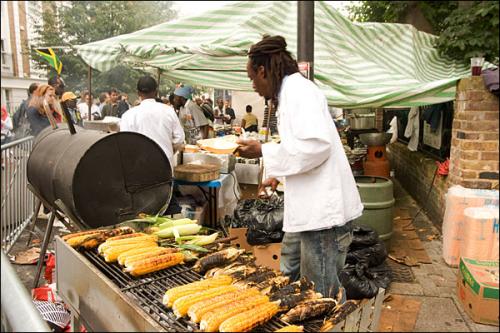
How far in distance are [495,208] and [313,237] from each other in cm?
171

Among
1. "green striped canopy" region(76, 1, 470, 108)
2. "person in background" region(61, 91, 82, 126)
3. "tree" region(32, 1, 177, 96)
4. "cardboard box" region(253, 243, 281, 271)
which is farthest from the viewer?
"tree" region(32, 1, 177, 96)

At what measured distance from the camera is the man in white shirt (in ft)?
17.3

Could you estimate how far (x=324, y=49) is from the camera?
5.05 m

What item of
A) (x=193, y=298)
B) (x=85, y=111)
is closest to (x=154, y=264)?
(x=193, y=298)

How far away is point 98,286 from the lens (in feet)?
7.66

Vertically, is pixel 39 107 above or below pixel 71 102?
below

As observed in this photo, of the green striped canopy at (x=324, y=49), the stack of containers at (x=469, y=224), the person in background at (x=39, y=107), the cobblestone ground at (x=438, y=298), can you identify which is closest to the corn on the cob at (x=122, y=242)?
the cobblestone ground at (x=438, y=298)

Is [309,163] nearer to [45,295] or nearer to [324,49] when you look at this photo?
[45,295]

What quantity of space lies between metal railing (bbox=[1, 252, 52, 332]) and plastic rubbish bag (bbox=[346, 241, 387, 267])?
3461 millimetres

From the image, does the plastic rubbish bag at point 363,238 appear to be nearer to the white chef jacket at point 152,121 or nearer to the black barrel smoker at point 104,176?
the black barrel smoker at point 104,176

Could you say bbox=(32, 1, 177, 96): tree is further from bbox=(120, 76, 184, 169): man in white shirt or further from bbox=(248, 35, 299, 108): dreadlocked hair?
bbox=(248, 35, 299, 108): dreadlocked hair

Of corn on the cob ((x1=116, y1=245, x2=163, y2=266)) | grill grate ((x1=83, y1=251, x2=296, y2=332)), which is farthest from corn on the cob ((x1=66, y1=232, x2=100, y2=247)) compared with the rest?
corn on the cob ((x1=116, y1=245, x2=163, y2=266))

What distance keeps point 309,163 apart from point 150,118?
136 inches

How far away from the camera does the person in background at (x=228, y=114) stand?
16734 mm
